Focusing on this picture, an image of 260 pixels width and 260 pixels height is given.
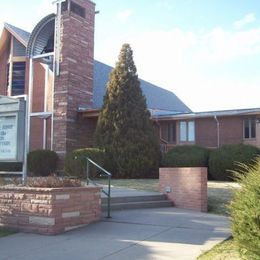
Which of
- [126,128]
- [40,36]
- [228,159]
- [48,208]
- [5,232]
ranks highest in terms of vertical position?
[40,36]

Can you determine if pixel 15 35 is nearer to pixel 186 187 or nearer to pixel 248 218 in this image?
pixel 186 187

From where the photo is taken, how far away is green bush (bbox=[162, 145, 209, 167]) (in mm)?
21953

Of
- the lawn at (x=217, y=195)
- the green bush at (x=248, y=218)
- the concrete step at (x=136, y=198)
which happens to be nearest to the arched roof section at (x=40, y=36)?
the lawn at (x=217, y=195)

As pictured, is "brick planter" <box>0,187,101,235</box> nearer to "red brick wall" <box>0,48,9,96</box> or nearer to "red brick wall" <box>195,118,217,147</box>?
"red brick wall" <box>195,118,217,147</box>

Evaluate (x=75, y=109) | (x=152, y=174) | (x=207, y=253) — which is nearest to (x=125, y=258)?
(x=207, y=253)

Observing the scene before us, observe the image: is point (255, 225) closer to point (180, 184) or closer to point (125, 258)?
point (125, 258)

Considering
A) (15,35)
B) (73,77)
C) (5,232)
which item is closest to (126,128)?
(73,77)

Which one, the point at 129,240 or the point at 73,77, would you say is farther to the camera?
the point at 73,77

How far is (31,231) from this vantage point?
33.3 feet

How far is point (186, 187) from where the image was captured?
1357cm

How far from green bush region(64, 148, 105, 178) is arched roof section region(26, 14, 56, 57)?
8769 mm

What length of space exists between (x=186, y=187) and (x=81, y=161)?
789 centimetres

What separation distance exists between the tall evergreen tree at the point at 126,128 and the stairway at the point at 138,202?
25.1 ft

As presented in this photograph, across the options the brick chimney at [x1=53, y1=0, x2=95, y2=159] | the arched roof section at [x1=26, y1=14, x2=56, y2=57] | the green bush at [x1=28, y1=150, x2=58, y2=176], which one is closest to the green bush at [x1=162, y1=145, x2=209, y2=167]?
the brick chimney at [x1=53, y1=0, x2=95, y2=159]
